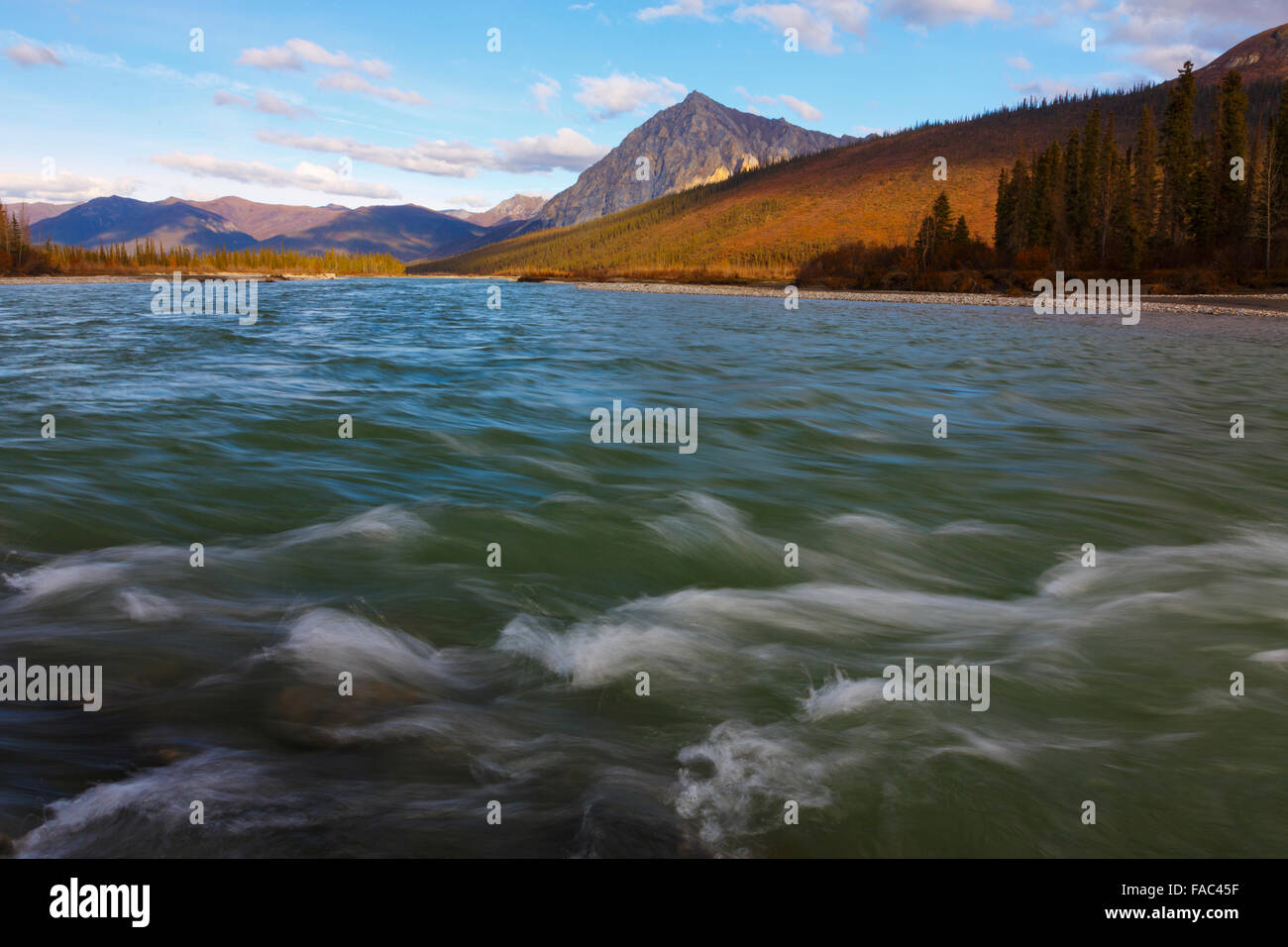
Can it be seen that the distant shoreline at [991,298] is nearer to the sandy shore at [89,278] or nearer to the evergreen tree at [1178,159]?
the sandy shore at [89,278]

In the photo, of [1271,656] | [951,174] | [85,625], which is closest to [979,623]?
[1271,656]

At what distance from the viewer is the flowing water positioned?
4285 mm

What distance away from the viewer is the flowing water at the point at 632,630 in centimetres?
429

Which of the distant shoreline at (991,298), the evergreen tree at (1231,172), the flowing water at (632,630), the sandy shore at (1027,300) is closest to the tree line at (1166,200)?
the evergreen tree at (1231,172)

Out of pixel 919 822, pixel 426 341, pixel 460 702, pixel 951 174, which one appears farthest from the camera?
pixel 951 174

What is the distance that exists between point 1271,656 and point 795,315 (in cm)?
4986

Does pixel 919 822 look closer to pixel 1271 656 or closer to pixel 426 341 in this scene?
pixel 1271 656

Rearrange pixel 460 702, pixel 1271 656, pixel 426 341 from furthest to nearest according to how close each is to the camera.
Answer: pixel 426 341 < pixel 1271 656 < pixel 460 702

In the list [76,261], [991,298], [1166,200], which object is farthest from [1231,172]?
[76,261]

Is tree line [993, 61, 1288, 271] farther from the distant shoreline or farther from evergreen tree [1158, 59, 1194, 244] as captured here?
the distant shoreline

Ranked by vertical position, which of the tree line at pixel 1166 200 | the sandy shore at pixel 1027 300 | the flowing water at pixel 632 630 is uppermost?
the tree line at pixel 1166 200

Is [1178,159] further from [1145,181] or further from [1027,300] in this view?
[1027,300]
